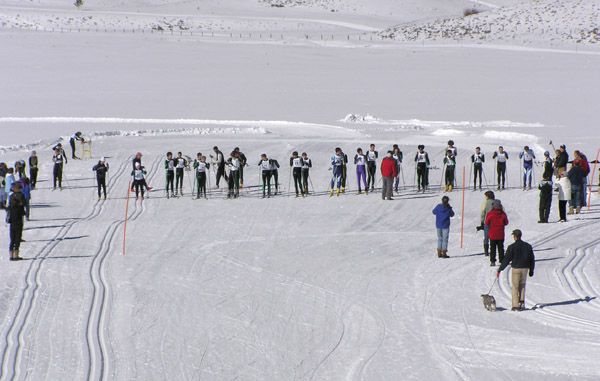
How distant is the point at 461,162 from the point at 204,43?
42.8 metres

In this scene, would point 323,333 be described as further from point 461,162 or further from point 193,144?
point 193,144

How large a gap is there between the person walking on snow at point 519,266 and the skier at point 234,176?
40.3ft

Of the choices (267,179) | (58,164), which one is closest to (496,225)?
(267,179)

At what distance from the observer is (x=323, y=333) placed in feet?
46.0

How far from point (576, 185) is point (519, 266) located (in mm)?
9135

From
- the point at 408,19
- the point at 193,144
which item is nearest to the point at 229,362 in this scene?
the point at 193,144

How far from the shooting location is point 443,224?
18953 millimetres

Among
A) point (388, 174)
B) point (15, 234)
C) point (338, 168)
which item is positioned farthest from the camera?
point (338, 168)

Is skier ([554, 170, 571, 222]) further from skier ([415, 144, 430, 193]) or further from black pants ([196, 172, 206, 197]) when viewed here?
black pants ([196, 172, 206, 197])

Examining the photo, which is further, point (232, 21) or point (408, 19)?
point (408, 19)

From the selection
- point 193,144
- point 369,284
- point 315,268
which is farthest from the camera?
point 193,144

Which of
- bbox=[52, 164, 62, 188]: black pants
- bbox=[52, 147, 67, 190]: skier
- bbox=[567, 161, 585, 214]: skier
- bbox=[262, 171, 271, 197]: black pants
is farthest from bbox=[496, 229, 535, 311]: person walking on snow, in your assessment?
bbox=[52, 164, 62, 188]: black pants

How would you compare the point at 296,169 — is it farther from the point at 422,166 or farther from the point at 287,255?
the point at 287,255

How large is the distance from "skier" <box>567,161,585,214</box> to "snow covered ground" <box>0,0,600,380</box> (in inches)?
25.8
